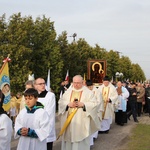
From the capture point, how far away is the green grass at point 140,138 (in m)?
9.99

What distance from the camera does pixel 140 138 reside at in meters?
11.3

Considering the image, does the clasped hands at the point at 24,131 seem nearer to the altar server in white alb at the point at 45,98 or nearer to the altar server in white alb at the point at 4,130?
the altar server in white alb at the point at 4,130

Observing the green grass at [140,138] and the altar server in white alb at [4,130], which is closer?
the altar server in white alb at [4,130]

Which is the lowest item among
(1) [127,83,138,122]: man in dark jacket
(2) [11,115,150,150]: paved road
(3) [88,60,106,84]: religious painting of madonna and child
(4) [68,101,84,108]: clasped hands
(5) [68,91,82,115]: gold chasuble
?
(2) [11,115,150,150]: paved road

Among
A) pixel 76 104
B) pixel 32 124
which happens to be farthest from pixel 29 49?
pixel 32 124

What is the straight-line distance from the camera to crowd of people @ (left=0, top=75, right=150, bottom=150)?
5.21 m

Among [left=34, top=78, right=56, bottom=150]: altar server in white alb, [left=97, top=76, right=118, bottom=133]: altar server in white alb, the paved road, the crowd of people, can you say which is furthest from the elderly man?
[left=97, top=76, right=118, bottom=133]: altar server in white alb

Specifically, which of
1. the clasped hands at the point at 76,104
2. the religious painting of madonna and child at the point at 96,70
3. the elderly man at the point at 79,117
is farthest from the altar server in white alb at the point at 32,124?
the religious painting of madonna and child at the point at 96,70

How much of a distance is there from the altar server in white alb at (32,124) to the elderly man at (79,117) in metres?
2.38

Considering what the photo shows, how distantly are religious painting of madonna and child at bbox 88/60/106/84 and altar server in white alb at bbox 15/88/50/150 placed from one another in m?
10.7

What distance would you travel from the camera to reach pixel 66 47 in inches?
1062

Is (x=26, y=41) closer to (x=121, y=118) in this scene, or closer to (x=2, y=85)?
(x=121, y=118)

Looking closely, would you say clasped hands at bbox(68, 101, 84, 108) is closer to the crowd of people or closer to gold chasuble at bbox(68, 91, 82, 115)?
the crowd of people

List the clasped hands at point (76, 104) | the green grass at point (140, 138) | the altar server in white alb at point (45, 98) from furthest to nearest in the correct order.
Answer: the green grass at point (140, 138)
the clasped hands at point (76, 104)
the altar server in white alb at point (45, 98)
